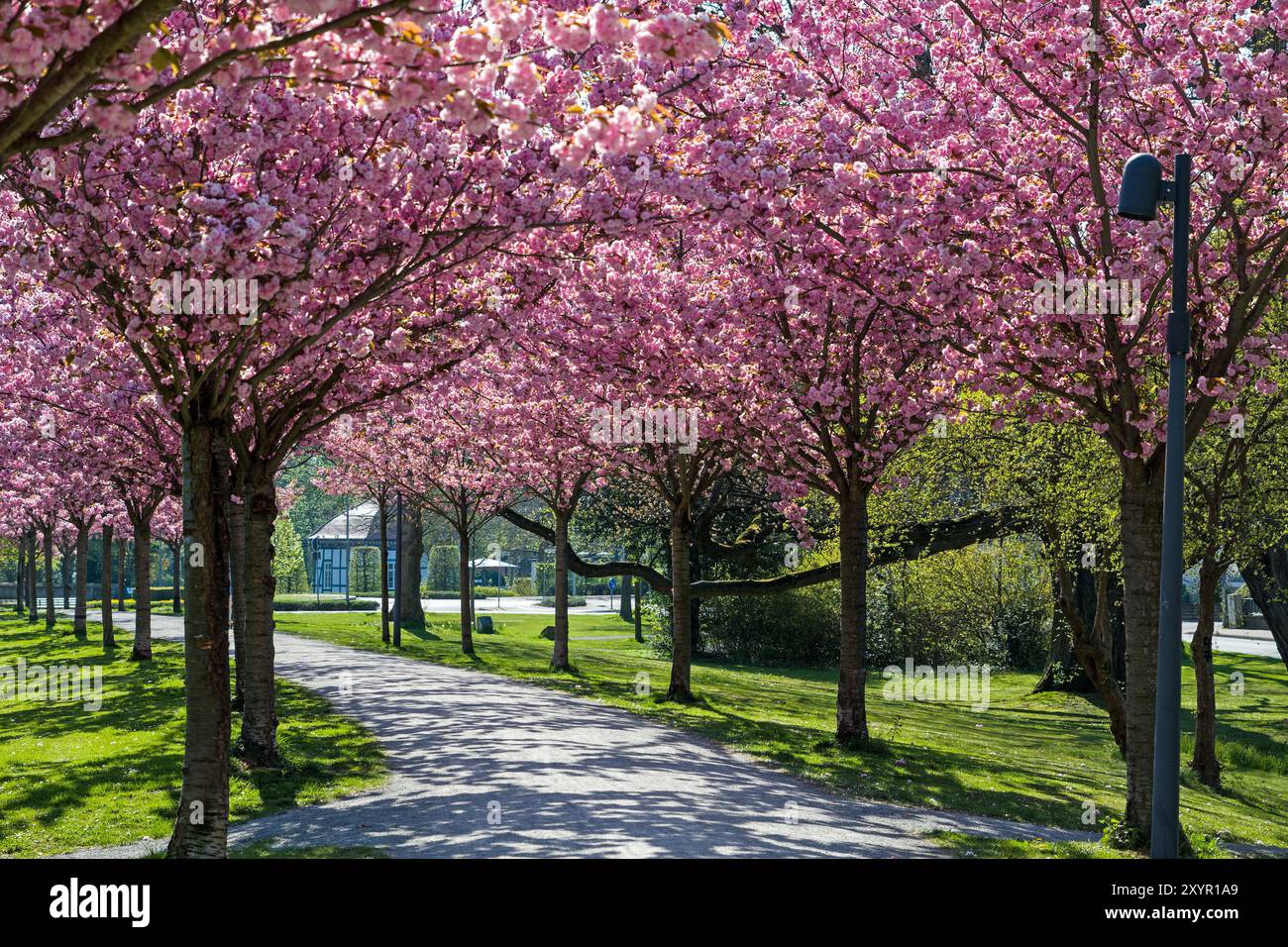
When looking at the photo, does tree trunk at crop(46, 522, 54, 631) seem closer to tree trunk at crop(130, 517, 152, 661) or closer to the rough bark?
tree trunk at crop(130, 517, 152, 661)

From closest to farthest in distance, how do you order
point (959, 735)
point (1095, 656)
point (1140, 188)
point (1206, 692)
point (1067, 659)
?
point (1140, 188)
point (1206, 692)
point (1095, 656)
point (959, 735)
point (1067, 659)

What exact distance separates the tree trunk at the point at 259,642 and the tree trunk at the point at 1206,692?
44.8 ft

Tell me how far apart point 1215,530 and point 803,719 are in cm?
772

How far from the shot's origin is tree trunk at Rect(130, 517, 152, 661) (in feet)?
86.2

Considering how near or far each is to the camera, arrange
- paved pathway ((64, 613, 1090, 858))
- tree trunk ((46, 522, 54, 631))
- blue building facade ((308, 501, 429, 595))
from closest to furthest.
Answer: paved pathway ((64, 613, 1090, 858)), tree trunk ((46, 522, 54, 631)), blue building facade ((308, 501, 429, 595))

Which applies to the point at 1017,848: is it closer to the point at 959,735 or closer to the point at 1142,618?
the point at 1142,618

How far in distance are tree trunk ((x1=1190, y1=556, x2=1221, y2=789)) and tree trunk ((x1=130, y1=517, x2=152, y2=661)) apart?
21.0 meters

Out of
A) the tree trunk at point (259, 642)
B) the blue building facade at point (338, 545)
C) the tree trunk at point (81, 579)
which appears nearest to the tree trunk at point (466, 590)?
the tree trunk at point (81, 579)

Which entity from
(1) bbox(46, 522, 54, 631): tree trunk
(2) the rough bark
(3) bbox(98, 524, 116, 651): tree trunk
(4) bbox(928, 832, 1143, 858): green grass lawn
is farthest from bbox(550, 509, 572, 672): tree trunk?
(1) bbox(46, 522, 54, 631): tree trunk

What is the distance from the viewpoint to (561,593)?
91.9 feet

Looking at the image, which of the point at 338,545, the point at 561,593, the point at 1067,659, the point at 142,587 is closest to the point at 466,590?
the point at 561,593

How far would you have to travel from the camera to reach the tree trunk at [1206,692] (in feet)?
59.9

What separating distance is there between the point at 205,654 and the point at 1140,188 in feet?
26.1

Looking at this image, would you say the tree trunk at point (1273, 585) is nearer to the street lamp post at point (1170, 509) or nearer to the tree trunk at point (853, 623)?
A: the tree trunk at point (853, 623)
